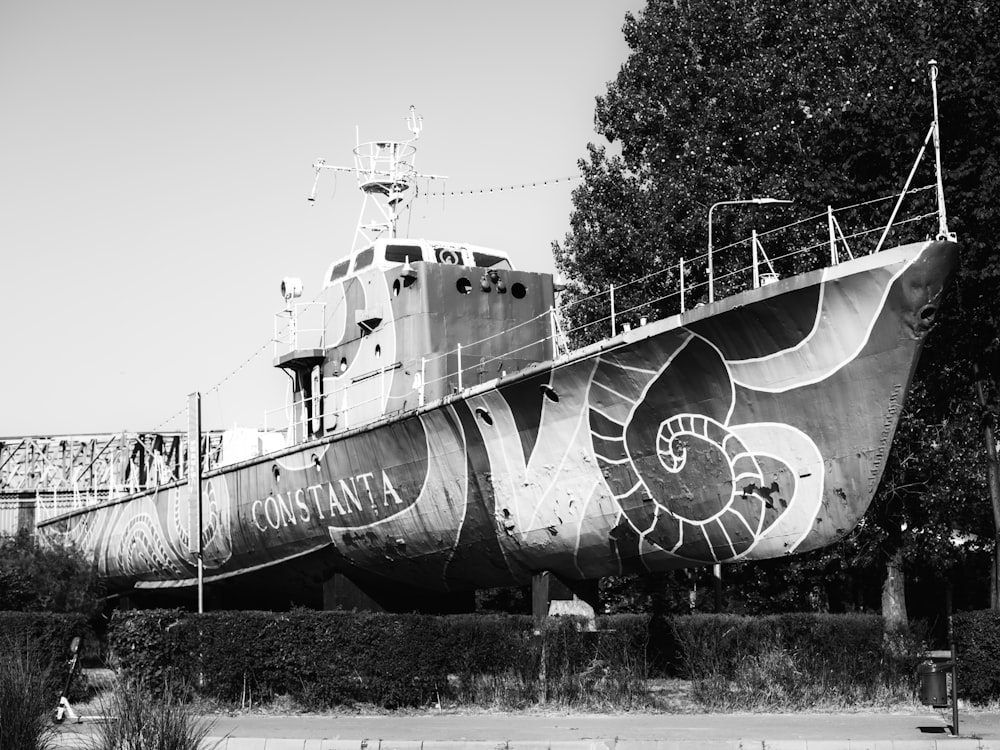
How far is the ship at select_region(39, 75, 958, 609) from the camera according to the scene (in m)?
16.5

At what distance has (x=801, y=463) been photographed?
55.7 ft

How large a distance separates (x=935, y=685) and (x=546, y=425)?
24.7 feet

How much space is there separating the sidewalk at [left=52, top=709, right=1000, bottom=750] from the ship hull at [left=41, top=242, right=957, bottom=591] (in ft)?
9.60

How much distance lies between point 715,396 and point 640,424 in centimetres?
134

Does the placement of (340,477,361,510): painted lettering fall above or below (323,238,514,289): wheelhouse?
below

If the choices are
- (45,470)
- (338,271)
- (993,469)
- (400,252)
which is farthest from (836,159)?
(45,470)

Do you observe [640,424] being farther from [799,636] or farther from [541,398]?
[799,636]

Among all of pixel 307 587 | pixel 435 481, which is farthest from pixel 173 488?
pixel 435 481

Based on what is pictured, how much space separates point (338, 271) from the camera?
2688 centimetres

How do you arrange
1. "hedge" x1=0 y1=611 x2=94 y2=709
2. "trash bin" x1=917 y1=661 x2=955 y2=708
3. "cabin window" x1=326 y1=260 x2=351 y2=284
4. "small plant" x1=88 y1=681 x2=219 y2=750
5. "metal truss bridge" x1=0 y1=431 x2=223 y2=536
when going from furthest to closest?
"metal truss bridge" x1=0 y1=431 x2=223 y2=536
"cabin window" x1=326 y1=260 x2=351 y2=284
"hedge" x1=0 y1=611 x2=94 y2=709
"trash bin" x1=917 y1=661 x2=955 y2=708
"small plant" x1=88 y1=681 x2=219 y2=750

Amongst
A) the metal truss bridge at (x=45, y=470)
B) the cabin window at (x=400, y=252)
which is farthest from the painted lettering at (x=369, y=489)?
the metal truss bridge at (x=45, y=470)

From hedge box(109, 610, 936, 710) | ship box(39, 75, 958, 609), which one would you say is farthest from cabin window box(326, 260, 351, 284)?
hedge box(109, 610, 936, 710)

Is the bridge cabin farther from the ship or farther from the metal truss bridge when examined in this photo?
the metal truss bridge

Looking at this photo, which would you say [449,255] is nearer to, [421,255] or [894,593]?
[421,255]
